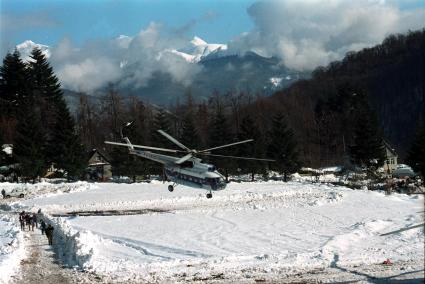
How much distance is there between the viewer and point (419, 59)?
142 metres

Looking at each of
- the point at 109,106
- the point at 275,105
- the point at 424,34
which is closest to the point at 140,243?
the point at 109,106

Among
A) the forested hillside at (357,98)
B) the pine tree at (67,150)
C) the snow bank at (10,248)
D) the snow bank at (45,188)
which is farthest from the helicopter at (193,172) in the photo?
the forested hillside at (357,98)

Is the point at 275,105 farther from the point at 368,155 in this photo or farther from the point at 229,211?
the point at 229,211

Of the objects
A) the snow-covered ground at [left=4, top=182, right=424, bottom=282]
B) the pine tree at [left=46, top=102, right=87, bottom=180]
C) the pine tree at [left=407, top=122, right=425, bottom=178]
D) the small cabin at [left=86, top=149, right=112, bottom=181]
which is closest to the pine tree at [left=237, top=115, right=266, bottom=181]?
the snow-covered ground at [left=4, top=182, right=424, bottom=282]

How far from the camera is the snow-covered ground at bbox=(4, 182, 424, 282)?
77.3 ft

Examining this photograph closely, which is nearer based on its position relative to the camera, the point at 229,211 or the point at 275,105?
the point at 229,211

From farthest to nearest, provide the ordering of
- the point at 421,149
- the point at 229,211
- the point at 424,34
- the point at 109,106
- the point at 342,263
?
the point at 424,34
the point at 109,106
the point at 421,149
the point at 229,211
the point at 342,263

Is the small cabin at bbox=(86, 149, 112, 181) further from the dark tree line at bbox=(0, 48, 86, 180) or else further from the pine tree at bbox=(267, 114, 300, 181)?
the pine tree at bbox=(267, 114, 300, 181)

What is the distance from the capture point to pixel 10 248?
2853 cm

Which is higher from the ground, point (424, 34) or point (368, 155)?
point (424, 34)

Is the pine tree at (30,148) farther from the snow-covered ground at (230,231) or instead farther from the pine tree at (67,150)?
the snow-covered ground at (230,231)

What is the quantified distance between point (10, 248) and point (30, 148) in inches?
1567

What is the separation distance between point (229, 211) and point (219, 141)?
28.4m

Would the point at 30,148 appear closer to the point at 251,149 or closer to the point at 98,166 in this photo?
the point at 98,166
